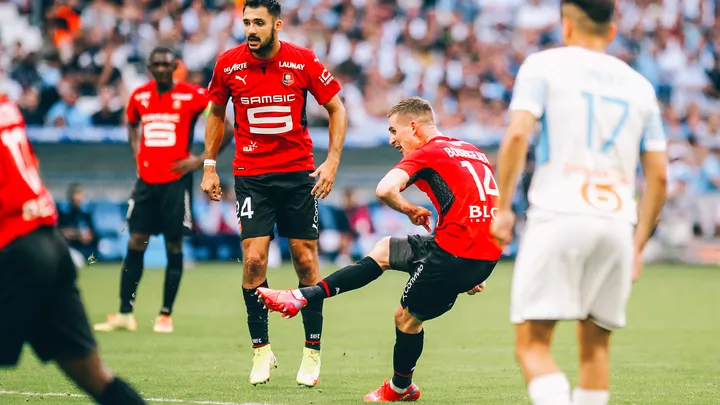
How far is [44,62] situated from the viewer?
2277cm

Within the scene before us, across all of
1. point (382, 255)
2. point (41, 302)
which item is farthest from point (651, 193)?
point (382, 255)

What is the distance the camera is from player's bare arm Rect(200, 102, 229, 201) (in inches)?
337

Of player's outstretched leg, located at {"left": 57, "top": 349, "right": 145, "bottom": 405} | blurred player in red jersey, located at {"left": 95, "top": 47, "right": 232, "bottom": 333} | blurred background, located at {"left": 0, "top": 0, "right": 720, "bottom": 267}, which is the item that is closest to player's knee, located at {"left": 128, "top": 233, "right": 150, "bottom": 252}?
blurred player in red jersey, located at {"left": 95, "top": 47, "right": 232, "bottom": 333}

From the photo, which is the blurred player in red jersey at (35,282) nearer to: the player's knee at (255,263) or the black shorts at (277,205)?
the player's knee at (255,263)

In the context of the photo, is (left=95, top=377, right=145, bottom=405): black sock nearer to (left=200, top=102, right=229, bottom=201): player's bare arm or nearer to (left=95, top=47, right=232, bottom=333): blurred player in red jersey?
(left=200, top=102, right=229, bottom=201): player's bare arm

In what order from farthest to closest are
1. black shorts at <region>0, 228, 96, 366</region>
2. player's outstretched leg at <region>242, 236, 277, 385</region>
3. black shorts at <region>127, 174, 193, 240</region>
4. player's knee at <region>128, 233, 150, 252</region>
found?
black shorts at <region>127, 174, 193, 240</region> → player's knee at <region>128, 233, 150, 252</region> → player's outstretched leg at <region>242, 236, 277, 385</region> → black shorts at <region>0, 228, 96, 366</region>

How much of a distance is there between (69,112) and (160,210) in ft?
31.9

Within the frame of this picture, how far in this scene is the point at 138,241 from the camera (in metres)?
12.2

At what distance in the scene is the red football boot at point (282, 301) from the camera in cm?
751

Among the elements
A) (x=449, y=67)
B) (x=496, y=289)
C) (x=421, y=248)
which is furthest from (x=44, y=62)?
(x=421, y=248)

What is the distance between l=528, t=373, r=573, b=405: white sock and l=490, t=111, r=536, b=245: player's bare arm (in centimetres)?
64

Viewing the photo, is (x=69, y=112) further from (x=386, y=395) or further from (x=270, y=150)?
(x=386, y=395)

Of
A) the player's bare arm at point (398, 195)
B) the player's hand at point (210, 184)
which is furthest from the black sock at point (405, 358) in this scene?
the player's hand at point (210, 184)

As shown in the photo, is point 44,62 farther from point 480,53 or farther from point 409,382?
point 409,382
